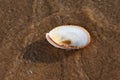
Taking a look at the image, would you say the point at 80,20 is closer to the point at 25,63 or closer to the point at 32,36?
the point at 32,36

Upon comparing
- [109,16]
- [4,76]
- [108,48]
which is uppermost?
[109,16]

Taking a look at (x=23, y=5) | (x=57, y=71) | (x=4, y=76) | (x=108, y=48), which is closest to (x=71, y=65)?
(x=57, y=71)

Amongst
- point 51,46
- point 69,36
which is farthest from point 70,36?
point 51,46

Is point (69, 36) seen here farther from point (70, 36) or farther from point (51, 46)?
point (51, 46)
